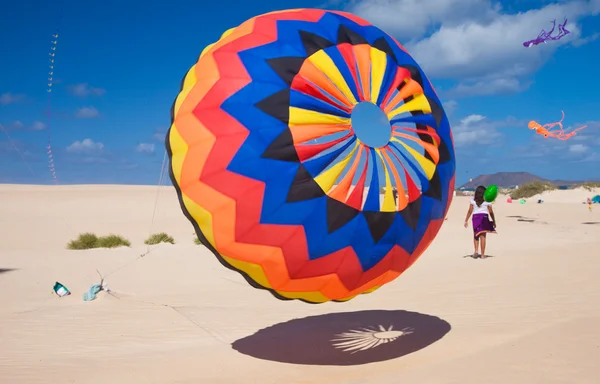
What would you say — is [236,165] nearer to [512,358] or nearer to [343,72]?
[343,72]

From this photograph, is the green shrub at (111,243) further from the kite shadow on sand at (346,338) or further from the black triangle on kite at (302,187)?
the black triangle on kite at (302,187)

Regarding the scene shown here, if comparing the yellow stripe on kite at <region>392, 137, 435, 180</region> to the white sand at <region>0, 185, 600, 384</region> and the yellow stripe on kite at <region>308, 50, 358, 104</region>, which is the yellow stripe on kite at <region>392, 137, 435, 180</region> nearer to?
the yellow stripe on kite at <region>308, 50, 358, 104</region>

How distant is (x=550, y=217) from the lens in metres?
28.7

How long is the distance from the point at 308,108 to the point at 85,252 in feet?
46.4

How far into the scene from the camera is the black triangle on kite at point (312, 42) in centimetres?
521

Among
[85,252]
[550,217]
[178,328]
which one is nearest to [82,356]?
[178,328]

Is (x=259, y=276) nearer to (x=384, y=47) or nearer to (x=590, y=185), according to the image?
(x=384, y=47)

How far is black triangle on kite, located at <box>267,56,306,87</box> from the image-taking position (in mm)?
5066

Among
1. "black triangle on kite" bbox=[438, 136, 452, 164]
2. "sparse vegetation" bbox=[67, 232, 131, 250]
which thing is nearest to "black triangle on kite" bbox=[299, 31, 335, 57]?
"black triangle on kite" bbox=[438, 136, 452, 164]

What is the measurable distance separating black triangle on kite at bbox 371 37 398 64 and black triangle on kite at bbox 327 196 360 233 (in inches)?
63.7

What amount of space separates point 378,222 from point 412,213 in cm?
45

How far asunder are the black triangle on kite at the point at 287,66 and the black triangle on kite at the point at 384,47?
86cm

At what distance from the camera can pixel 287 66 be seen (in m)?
5.10

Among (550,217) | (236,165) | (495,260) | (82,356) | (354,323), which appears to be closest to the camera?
(236,165)
